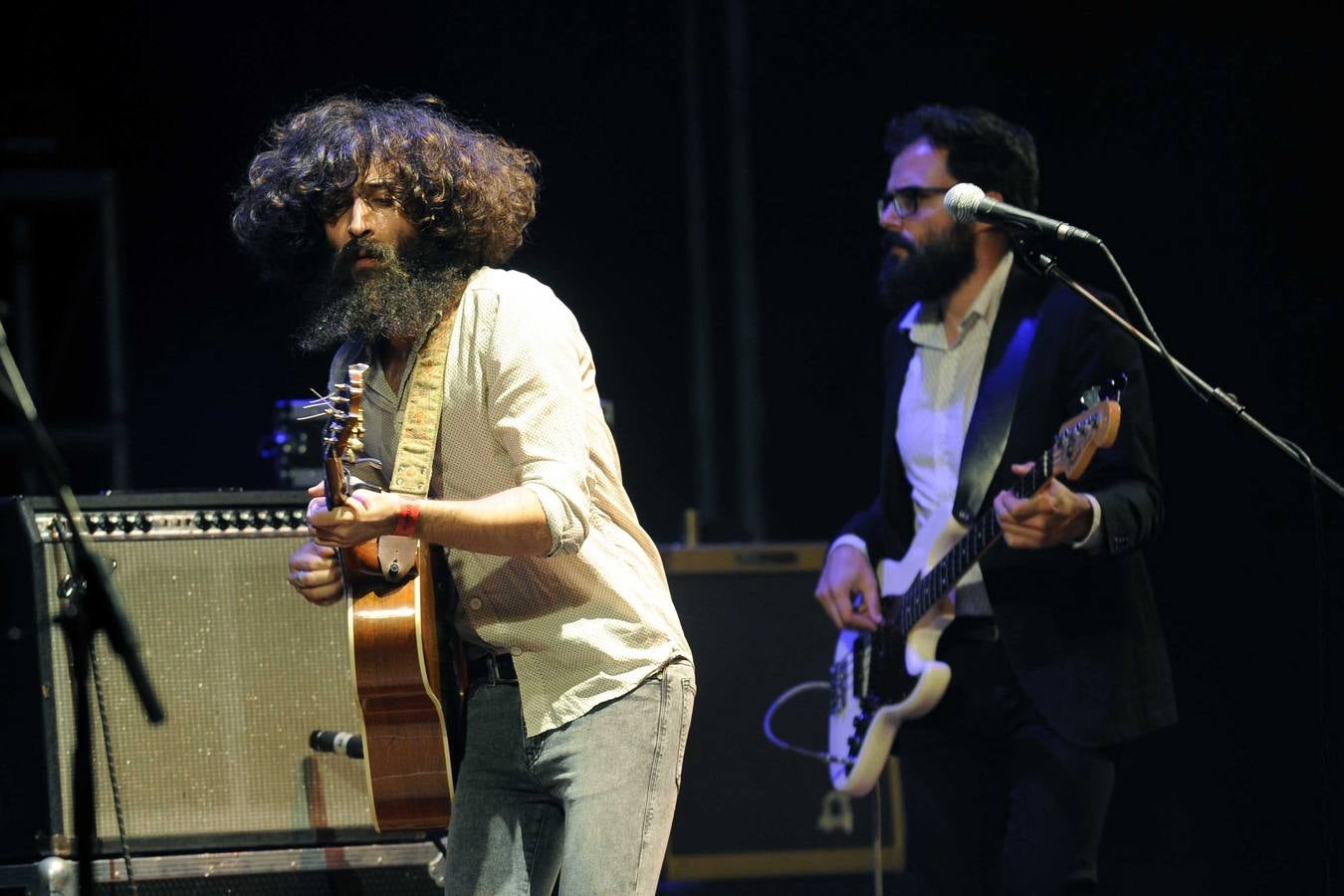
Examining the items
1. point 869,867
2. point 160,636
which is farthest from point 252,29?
point 869,867

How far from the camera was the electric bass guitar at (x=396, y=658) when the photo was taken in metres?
2.53

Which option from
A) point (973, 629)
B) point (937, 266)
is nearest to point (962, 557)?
point (973, 629)

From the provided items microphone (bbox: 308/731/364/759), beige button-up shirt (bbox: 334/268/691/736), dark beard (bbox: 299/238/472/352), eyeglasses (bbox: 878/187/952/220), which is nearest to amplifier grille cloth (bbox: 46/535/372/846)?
microphone (bbox: 308/731/364/759)

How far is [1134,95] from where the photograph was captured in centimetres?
473

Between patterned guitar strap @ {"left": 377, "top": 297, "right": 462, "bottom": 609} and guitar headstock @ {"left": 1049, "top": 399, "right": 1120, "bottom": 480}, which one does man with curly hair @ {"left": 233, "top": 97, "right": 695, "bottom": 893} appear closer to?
patterned guitar strap @ {"left": 377, "top": 297, "right": 462, "bottom": 609}

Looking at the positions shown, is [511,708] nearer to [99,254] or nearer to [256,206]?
[256,206]

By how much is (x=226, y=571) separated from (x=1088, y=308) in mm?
2081

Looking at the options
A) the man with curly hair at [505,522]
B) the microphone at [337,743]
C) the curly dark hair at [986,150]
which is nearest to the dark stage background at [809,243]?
the curly dark hair at [986,150]

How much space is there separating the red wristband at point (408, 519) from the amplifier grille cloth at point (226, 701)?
1467 millimetres

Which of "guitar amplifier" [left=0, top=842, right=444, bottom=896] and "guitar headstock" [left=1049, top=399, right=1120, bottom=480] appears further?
"guitar amplifier" [left=0, top=842, right=444, bottom=896]

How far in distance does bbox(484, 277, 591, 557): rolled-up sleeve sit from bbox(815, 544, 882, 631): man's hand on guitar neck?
1.60 metres

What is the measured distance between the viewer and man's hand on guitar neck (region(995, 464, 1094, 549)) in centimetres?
326

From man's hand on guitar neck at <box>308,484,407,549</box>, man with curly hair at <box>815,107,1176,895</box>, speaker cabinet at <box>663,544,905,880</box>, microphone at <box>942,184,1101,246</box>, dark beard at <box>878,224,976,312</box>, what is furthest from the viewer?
speaker cabinet at <box>663,544,905,880</box>

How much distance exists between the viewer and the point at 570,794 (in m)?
2.42
